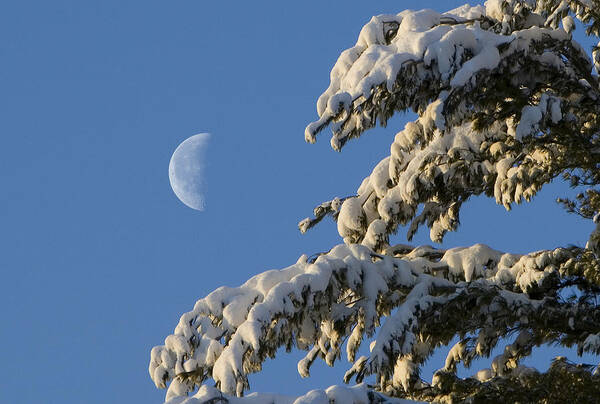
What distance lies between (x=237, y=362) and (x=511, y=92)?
13.4 feet

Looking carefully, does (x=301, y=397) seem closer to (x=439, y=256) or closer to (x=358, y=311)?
(x=358, y=311)

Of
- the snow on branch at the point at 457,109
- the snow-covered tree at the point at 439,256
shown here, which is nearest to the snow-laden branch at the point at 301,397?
the snow-covered tree at the point at 439,256

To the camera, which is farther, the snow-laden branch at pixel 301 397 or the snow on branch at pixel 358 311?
the snow on branch at pixel 358 311

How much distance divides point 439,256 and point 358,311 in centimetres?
184

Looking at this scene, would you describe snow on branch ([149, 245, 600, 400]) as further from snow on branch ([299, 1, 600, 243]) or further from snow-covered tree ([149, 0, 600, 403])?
snow on branch ([299, 1, 600, 243])

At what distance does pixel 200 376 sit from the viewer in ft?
32.5

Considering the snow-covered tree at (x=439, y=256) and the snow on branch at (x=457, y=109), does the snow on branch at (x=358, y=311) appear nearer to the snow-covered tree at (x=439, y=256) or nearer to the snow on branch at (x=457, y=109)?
the snow-covered tree at (x=439, y=256)

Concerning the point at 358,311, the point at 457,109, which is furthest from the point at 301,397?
the point at 457,109

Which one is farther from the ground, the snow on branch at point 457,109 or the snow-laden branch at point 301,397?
the snow on branch at point 457,109

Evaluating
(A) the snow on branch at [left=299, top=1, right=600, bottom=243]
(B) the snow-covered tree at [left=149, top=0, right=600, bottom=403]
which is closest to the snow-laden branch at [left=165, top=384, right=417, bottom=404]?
(B) the snow-covered tree at [left=149, top=0, right=600, bottom=403]

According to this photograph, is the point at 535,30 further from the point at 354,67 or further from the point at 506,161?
the point at 354,67

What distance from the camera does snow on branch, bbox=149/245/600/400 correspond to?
30.4 feet

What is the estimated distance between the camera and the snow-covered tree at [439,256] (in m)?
9.45

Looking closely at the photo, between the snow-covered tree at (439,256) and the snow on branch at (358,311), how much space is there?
2 centimetres
